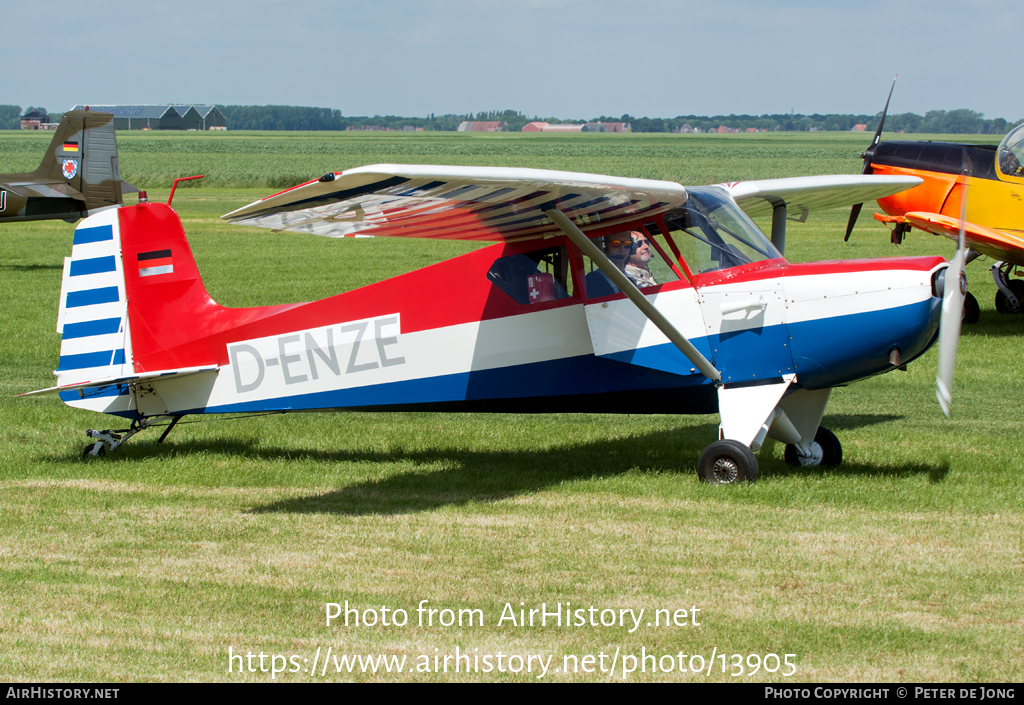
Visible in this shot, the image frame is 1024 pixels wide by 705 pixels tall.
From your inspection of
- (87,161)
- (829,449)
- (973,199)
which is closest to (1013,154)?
(973,199)

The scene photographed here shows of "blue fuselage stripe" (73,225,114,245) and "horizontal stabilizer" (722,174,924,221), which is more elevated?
"horizontal stabilizer" (722,174,924,221)

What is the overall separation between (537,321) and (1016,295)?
39.5 feet

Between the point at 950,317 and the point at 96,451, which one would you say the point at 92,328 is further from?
the point at 950,317

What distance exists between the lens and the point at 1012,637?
476 centimetres

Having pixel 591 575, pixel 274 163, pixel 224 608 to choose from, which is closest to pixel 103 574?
pixel 224 608

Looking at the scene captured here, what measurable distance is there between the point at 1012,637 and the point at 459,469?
4572 millimetres

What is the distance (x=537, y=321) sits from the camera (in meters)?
7.84

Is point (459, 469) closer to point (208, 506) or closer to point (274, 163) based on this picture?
point (208, 506)

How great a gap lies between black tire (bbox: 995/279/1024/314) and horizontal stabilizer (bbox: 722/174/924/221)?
8.47m

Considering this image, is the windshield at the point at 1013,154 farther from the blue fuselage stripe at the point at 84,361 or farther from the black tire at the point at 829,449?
the blue fuselage stripe at the point at 84,361

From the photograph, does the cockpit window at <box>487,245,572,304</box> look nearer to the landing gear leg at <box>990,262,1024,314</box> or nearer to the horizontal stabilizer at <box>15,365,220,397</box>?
the horizontal stabilizer at <box>15,365,220,397</box>

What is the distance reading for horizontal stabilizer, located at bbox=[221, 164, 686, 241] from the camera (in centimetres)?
567

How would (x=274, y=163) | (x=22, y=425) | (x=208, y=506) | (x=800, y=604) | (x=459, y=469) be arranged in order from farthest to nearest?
(x=274, y=163) < (x=22, y=425) < (x=459, y=469) < (x=208, y=506) < (x=800, y=604)

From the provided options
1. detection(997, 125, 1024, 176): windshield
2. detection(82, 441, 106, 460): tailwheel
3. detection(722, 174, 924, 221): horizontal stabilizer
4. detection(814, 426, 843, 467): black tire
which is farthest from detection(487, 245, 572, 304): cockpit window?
detection(997, 125, 1024, 176): windshield
